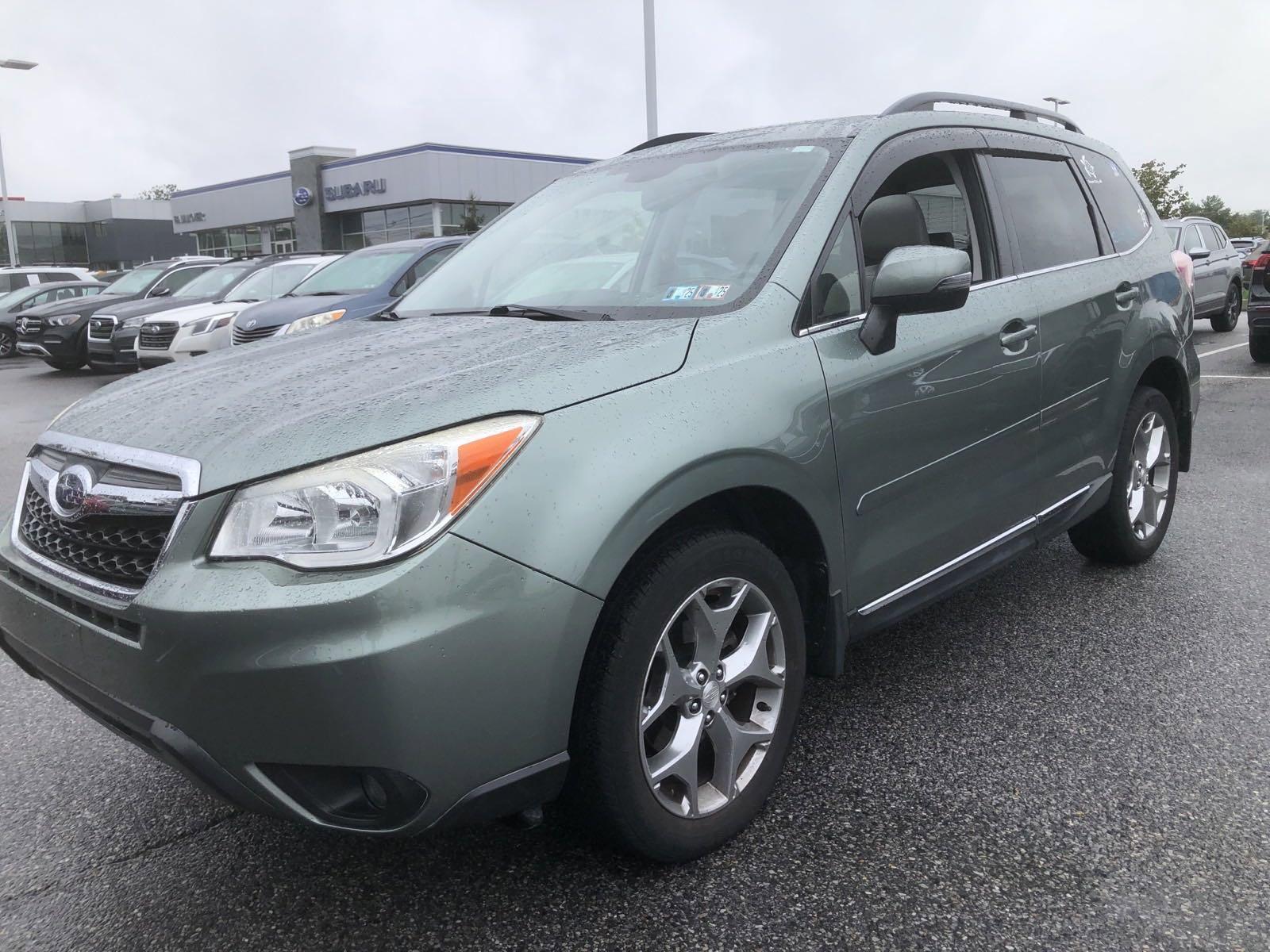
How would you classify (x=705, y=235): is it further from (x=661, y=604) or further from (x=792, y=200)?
(x=661, y=604)

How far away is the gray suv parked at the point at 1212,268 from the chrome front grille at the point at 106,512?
14.4 meters

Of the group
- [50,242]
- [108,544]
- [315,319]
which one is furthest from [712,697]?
[50,242]

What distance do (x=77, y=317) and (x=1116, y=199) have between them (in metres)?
15.9

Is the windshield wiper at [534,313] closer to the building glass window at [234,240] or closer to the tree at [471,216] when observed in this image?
the tree at [471,216]

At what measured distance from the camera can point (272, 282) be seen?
43.8 ft

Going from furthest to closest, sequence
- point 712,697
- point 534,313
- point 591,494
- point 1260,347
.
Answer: point 1260,347
point 534,313
point 712,697
point 591,494

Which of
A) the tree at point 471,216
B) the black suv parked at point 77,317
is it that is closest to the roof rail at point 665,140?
the black suv parked at point 77,317

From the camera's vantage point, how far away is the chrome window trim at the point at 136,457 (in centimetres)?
204

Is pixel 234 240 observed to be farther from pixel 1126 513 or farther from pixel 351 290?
pixel 1126 513

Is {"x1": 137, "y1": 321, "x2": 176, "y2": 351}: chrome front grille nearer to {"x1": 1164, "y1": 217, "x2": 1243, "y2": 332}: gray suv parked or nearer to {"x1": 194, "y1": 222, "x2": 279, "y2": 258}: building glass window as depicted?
{"x1": 1164, "y1": 217, "x2": 1243, "y2": 332}: gray suv parked

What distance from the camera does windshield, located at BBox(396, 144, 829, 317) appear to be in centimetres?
285

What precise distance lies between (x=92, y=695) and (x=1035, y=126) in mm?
3681

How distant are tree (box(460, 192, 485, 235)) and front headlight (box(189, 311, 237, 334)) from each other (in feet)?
89.0

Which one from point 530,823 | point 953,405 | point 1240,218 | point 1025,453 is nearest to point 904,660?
point 1025,453
